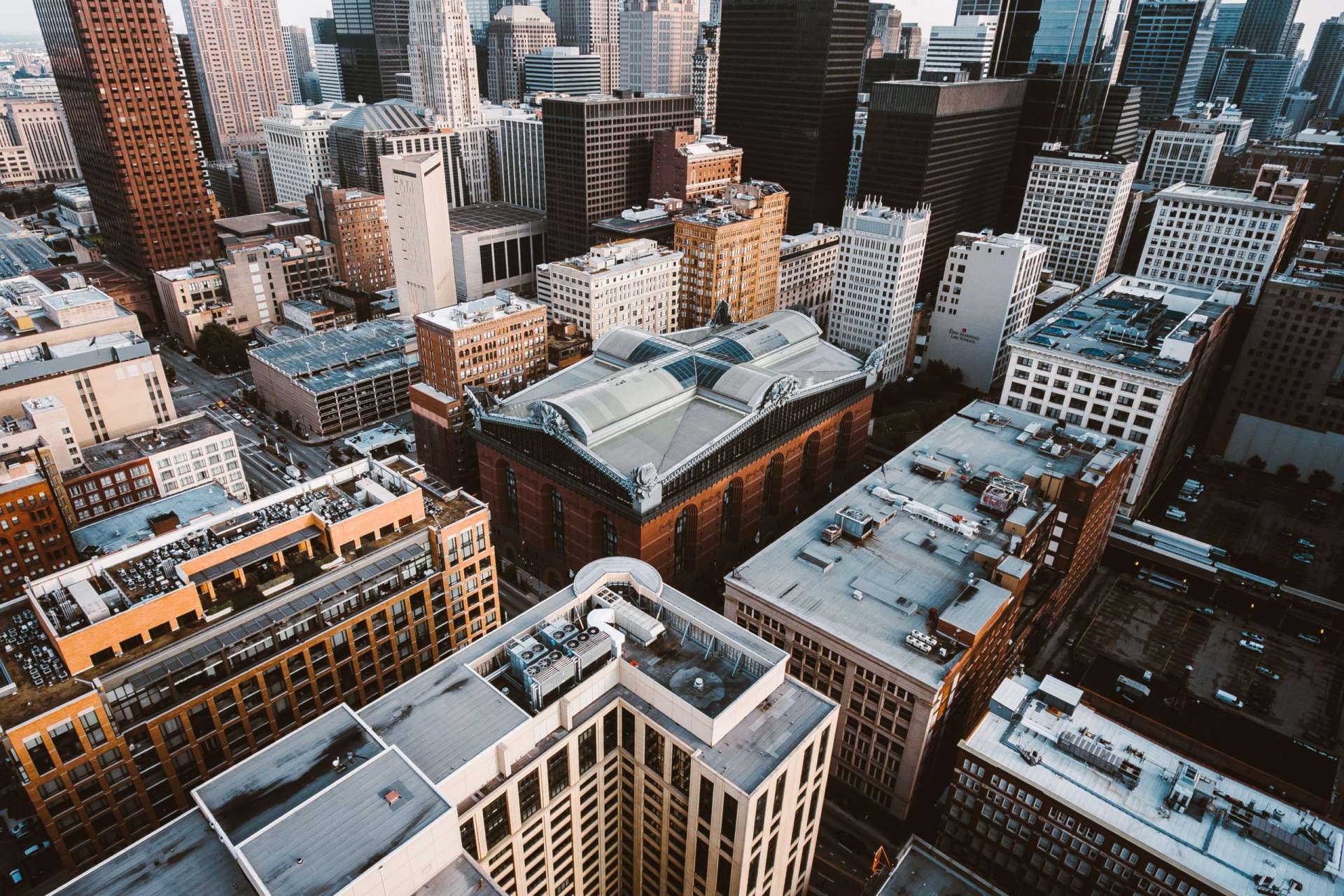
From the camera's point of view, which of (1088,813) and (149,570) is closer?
(1088,813)

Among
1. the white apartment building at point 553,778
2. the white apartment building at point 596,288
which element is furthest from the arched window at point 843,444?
the white apartment building at point 553,778

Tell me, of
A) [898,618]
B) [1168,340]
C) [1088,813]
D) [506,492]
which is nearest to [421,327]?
[506,492]

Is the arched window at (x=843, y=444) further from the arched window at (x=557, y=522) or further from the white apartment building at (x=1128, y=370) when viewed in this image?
the arched window at (x=557, y=522)

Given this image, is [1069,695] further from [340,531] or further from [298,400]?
[298,400]

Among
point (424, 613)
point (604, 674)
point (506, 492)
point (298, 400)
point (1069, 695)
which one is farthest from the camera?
point (298, 400)

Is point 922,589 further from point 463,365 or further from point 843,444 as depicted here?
point 463,365

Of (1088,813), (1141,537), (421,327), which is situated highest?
(421,327)
